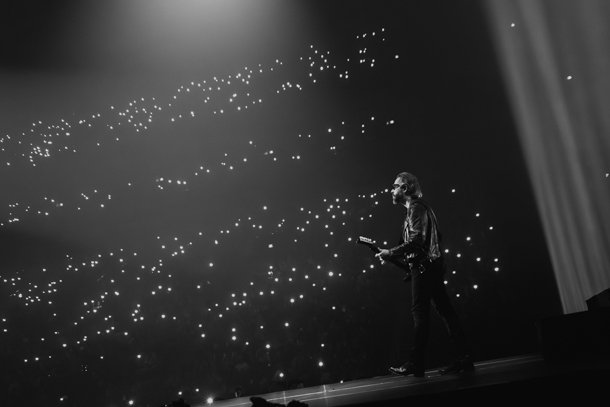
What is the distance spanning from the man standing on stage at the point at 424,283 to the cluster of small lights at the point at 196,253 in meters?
1.85

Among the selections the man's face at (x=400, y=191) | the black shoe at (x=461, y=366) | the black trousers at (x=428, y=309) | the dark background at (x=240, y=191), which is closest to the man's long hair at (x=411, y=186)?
the man's face at (x=400, y=191)

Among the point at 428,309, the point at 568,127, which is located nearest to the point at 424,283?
the point at 428,309

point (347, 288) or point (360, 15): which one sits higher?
point (360, 15)

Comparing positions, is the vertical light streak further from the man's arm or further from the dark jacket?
the man's arm

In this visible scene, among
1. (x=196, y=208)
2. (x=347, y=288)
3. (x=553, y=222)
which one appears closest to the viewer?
(x=553, y=222)

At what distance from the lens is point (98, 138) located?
645 cm

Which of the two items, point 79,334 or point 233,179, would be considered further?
point 233,179

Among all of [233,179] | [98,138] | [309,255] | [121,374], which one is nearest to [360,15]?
[233,179]

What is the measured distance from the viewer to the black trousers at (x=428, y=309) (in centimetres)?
278

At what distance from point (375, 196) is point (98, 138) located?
471cm

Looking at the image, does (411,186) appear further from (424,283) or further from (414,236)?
(424,283)

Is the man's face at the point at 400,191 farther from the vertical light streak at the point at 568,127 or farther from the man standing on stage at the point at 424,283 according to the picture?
the vertical light streak at the point at 568,127

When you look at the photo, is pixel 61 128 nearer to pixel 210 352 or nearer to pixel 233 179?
pixel 233 179

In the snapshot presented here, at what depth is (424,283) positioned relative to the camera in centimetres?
281
